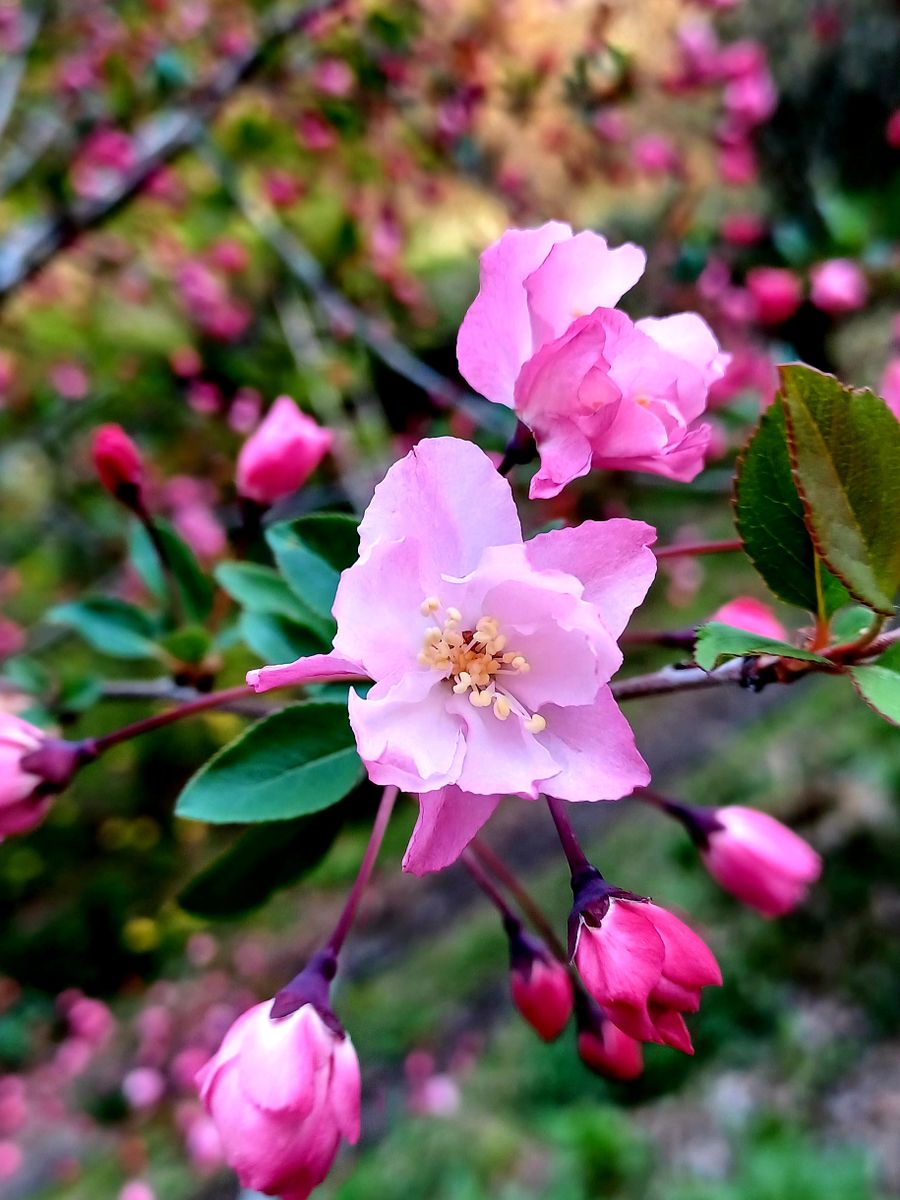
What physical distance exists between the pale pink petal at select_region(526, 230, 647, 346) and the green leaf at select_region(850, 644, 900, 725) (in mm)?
277

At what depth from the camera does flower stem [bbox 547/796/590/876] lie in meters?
0.52

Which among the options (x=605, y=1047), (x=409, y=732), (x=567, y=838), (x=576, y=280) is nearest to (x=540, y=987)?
(x=605, y=1047)

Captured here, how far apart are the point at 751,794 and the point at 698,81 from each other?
2.35m

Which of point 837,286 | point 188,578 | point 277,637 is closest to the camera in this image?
point 277,637

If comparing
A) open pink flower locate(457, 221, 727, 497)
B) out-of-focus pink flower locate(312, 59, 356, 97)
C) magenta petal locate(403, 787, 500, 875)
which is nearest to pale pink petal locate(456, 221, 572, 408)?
open pink flower locate(457, 221, 727, 497)

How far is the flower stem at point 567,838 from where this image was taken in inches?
20.6

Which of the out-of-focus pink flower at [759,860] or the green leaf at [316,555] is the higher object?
the green leaf at [316,555]

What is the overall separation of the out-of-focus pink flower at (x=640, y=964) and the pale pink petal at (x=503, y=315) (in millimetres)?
330

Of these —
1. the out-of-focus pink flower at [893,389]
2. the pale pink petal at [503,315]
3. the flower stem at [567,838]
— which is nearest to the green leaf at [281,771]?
the flower stem at [567,838]

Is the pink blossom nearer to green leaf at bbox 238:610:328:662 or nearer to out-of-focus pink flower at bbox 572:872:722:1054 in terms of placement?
out-of-focus pink flower at bbox 572:872:722:1054

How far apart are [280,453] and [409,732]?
43cm

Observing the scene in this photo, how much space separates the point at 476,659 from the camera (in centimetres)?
56

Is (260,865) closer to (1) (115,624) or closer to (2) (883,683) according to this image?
(1) (115,624)

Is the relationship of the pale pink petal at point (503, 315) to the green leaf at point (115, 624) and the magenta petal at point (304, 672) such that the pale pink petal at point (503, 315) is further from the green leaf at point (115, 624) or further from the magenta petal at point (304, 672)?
the green leaf at point (115, 624)
